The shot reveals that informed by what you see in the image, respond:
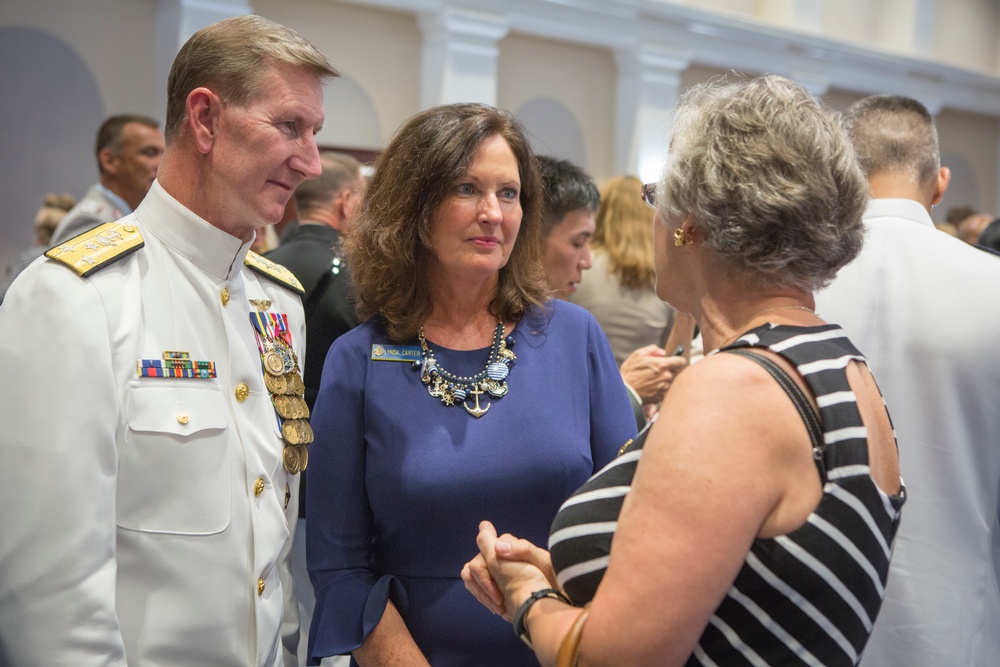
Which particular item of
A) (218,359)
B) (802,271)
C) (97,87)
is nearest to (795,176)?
(802,271)

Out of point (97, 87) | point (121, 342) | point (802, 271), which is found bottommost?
point (121, 342)

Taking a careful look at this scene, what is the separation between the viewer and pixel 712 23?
918 cm

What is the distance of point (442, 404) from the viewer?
6.29ft

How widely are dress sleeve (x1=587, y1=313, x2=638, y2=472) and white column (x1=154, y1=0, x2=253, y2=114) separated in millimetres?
5082

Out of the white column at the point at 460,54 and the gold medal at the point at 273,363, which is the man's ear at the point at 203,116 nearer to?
the gold medal at the point at 273,363

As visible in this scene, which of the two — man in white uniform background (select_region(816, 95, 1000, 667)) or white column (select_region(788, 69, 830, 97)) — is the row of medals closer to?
man in white uniform background (select_region(816, 95, 1000, 667))

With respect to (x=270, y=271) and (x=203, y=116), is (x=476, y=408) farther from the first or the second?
(x=203, y=116)

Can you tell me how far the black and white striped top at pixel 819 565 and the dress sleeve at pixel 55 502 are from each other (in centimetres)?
73

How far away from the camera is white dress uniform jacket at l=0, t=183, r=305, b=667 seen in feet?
4.50

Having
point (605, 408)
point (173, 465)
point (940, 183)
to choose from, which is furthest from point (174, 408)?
point (940, 183)

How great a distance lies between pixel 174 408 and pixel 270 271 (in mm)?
533

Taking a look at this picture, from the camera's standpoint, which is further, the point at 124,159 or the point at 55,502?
the point at 124,159

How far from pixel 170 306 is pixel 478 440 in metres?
0.64

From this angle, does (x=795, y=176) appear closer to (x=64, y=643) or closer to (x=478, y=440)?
(x=478, y=440)
